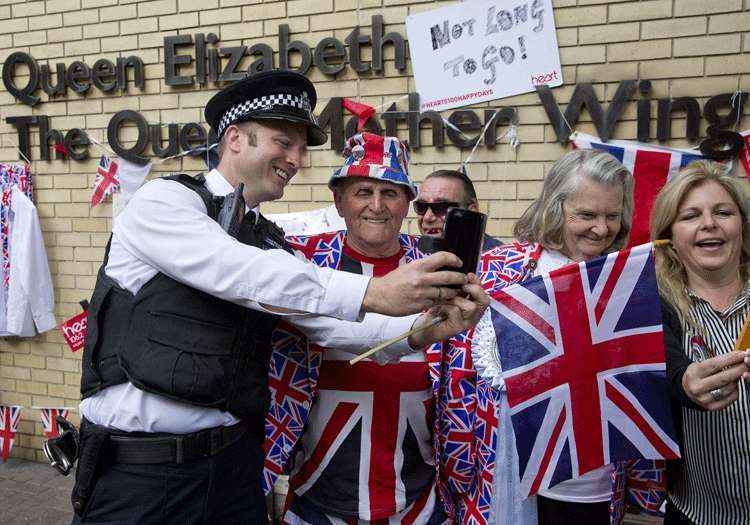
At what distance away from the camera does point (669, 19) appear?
3.36 meters

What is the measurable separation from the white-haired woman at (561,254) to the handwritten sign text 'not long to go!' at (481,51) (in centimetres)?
143

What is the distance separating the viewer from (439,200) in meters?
3.33

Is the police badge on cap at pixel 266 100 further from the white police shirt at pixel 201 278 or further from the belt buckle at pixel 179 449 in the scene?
the belt buckle at pixel 179 449

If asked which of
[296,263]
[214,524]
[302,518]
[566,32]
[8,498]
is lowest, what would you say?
[8,498]

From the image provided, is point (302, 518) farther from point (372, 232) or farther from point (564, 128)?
point (564, 128)

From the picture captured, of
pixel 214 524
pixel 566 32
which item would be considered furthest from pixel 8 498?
pixel 566 32

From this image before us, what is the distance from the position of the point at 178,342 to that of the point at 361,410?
0.70 meters

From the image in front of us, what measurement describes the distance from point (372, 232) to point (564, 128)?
1.96 metres

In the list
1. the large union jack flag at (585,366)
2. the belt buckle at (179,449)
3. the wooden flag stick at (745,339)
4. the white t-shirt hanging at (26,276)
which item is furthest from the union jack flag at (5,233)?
the wooden flag stick at (745,339)

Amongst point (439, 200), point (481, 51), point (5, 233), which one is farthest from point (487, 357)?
point (5, 233)

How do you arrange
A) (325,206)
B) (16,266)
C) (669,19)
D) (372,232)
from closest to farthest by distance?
(372,232), (669,19), (325,206), (16,266)

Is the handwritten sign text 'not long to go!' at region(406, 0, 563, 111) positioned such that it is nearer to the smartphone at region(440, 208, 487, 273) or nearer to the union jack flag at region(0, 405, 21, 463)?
the smartphone at region(440, 208, 487, 273)

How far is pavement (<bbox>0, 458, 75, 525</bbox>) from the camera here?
402 cm

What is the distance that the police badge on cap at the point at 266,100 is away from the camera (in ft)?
6.05
